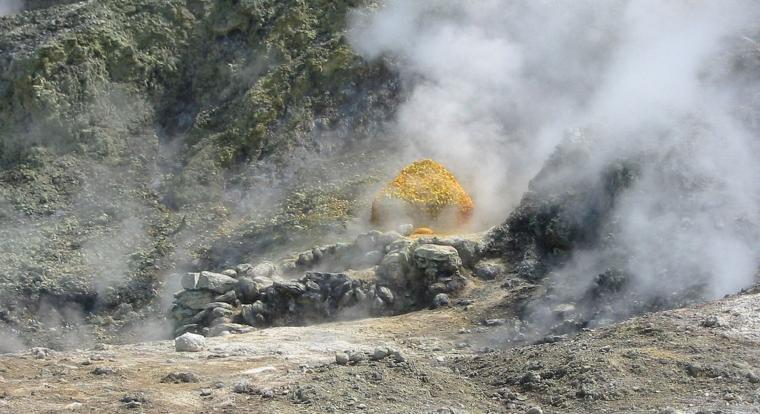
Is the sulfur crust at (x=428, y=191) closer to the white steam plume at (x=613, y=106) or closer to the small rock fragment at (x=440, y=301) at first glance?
the white steam plume at (x=613, y=106)

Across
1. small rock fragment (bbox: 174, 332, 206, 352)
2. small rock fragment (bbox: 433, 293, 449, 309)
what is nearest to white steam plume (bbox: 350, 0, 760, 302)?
small rock fragment (bbox: 433, 293, 449, 309)

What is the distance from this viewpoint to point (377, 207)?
713 inches

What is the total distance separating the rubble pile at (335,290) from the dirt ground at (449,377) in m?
2.61

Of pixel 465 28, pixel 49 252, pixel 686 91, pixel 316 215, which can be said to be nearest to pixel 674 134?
pixel 686 91

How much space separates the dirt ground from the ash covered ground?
0.12 ft

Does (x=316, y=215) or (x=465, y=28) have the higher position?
(x=465, y=28)

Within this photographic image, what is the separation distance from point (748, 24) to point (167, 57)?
11.4 meters

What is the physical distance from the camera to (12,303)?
18.0 meters

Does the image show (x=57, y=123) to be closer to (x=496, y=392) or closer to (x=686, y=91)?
(x=686, y=91)

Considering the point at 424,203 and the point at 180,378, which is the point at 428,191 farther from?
the point at 180,378

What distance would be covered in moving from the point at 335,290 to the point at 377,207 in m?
3.62

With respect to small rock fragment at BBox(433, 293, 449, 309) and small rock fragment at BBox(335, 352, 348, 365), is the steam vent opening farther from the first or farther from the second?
small rock fragment at BBox(335, 352, 348, 365)

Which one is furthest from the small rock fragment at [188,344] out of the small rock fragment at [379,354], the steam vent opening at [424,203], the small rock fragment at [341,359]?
the steam vent opening at [424,203]

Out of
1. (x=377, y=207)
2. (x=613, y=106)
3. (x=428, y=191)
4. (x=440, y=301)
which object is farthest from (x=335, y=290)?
(x=613, y=106)
